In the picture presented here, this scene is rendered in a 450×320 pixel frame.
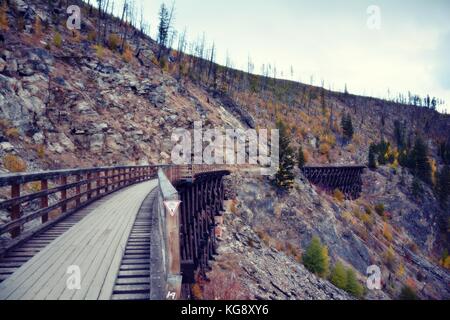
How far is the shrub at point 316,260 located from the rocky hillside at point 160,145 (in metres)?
1.21

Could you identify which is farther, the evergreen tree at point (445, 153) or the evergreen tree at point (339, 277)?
the evergreen tree at point (445, 153)

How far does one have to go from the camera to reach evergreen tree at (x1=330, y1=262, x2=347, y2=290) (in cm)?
2915

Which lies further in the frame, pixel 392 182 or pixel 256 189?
pixel 392 182

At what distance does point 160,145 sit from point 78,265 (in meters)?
29.1

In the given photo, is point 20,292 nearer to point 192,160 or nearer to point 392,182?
point 192,160

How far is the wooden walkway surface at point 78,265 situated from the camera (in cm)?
434

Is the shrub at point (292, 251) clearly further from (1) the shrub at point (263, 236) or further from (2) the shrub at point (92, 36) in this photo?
(2) the shrub at point (92, 36)

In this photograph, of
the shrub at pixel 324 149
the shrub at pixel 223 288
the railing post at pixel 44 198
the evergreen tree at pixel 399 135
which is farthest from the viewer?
the evergreen tree at pixel 399 135

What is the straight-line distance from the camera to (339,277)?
29.6m

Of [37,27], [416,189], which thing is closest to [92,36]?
[37,27]

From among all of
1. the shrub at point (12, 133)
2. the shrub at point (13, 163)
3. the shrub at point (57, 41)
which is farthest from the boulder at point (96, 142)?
the shrub at point (57, 41)
